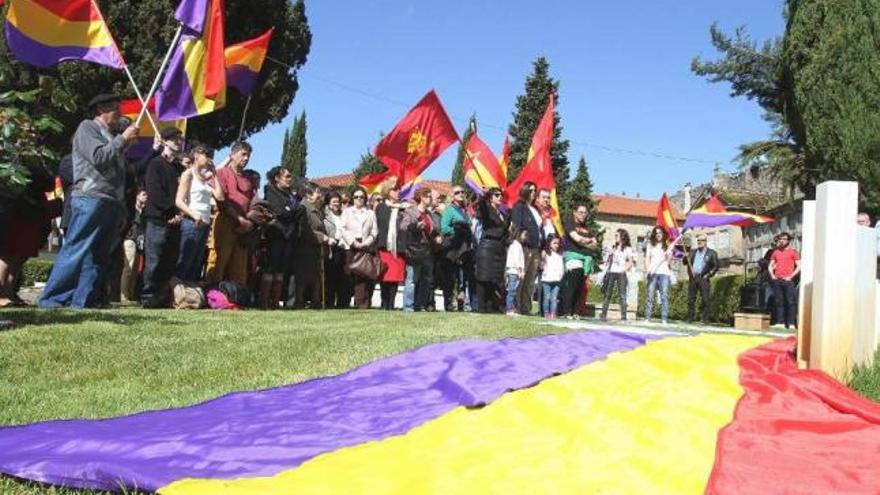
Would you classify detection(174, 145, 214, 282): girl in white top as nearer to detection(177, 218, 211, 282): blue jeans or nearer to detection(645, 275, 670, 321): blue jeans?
detection(177, 218, 211, 282): blue jeans

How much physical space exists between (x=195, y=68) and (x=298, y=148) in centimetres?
4893

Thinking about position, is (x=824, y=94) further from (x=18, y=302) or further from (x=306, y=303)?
(x=18, y=302)

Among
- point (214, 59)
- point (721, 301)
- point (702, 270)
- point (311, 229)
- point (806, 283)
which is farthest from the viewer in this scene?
point (721, 301)

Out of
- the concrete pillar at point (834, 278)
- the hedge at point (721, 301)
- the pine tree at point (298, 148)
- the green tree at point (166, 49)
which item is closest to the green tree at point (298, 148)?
the pine tree at point (298, 148)

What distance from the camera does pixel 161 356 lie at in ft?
16.3

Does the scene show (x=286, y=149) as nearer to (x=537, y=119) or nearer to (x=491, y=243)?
(x=537, y=119)

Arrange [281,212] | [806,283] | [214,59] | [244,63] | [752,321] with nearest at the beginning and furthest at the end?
[806,283]
[214,59]
[281,212]
[244,63]
[752,321]

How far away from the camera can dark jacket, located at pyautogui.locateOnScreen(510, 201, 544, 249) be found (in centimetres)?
1165

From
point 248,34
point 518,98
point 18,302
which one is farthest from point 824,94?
point 518,98

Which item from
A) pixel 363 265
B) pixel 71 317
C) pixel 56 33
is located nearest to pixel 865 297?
pixel 71 317

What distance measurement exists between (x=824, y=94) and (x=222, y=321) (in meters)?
15.8

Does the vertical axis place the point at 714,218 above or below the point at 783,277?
above

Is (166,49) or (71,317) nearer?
(71,317)

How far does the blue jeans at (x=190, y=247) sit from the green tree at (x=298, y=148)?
48484 mm
